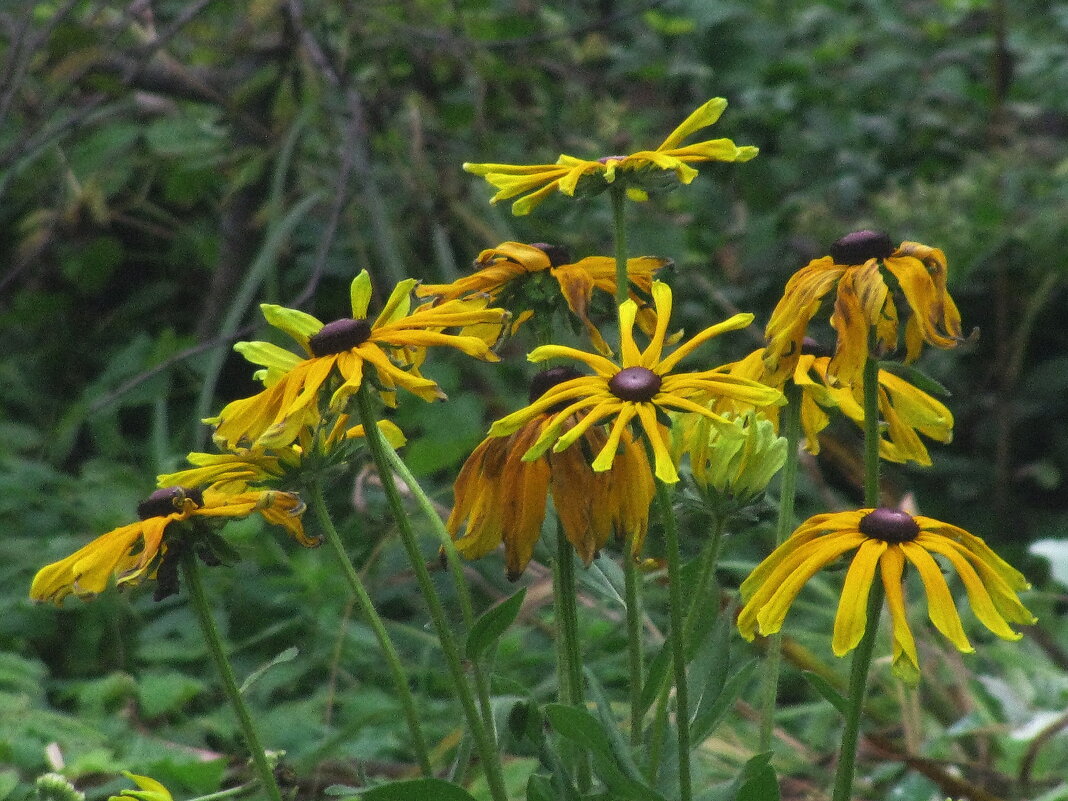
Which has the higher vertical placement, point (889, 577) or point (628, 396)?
point (628, 396)

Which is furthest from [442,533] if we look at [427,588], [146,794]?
[146,794]

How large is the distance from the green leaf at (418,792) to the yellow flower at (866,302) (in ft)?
1.09

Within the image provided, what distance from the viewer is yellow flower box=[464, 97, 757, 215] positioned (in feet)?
2.95

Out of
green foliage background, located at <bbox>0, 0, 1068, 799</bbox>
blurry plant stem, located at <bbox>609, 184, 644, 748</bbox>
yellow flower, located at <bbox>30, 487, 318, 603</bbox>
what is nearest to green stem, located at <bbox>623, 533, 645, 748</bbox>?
blurry plant stem, located at <bbox>609, 184, 644, 748</bbox>

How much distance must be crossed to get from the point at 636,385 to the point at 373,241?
2050mm

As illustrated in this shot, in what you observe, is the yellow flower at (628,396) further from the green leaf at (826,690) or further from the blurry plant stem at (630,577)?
the green leaf at (826,690)

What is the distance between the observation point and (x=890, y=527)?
80 cm

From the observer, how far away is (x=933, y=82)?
367 cm

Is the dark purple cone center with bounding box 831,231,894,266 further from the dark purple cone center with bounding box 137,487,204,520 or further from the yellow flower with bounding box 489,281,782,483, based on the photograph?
the dark purple cone center with bounding box 137,487,204,520

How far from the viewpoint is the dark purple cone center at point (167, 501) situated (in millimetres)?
884

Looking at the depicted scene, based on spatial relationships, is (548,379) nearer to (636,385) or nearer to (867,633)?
(636,385)

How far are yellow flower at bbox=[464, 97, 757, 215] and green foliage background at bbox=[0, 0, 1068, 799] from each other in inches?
39.0

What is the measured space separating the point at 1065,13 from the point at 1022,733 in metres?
2.72

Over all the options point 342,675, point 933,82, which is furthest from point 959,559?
point 933,82
